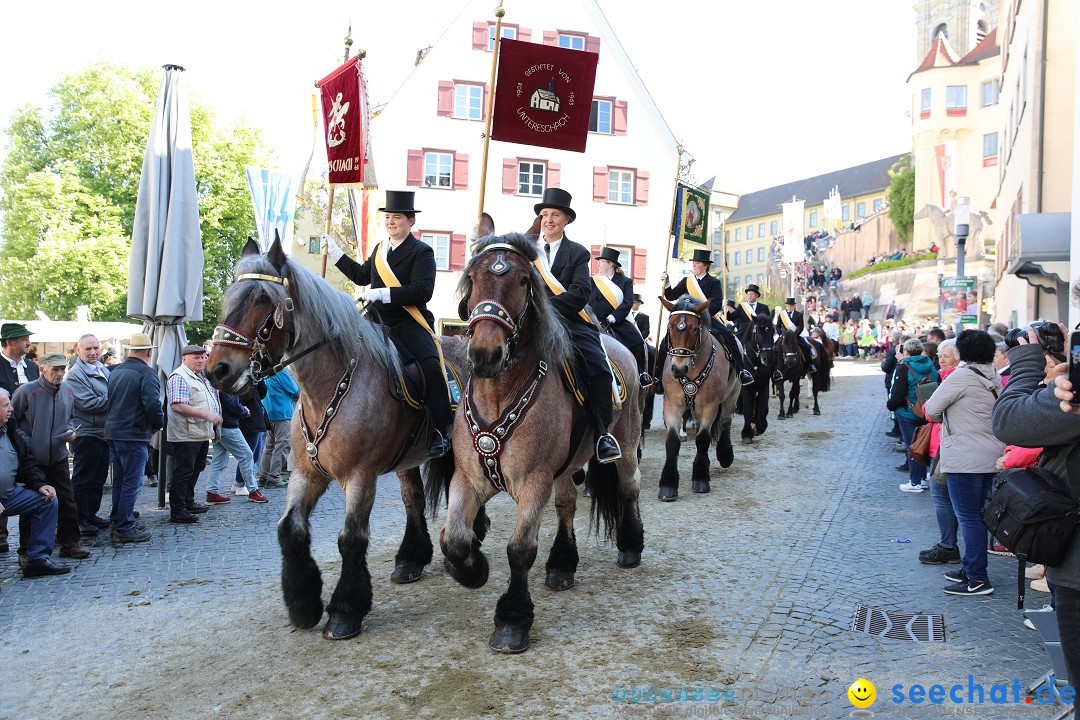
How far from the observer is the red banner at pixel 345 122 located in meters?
8.09

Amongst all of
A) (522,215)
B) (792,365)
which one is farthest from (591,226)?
(792,365)

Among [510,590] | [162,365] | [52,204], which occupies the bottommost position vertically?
[510,590]

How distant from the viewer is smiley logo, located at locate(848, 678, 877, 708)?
160 inches

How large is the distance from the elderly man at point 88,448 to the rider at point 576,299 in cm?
499

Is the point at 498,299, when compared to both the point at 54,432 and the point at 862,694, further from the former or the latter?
the point at 54,432

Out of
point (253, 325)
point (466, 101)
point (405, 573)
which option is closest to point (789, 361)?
point (405, 573)

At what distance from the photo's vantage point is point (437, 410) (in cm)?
588

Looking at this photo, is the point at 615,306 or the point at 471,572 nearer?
the point at 471,572

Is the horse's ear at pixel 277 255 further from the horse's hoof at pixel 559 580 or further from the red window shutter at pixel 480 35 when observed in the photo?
the red window shutter at pixel 480 35

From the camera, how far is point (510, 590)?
485 cm

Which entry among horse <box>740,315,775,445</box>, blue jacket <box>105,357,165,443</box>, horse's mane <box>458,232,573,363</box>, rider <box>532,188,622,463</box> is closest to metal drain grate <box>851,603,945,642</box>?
rider <box>532,188,622,463</box>

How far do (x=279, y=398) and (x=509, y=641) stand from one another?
669 centimetres

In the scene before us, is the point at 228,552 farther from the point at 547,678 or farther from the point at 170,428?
the point at 547,678

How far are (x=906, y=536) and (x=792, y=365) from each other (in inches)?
407
